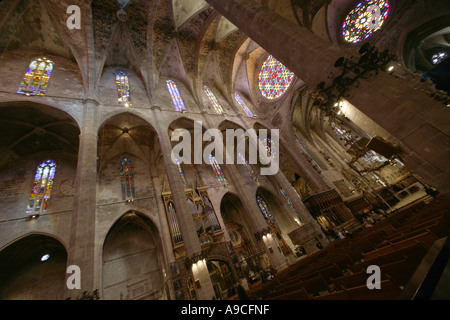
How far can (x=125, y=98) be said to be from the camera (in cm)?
1033

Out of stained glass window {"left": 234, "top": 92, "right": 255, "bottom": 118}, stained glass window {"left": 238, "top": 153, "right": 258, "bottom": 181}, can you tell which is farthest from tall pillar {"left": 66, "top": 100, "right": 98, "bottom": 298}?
stained glass window {"left": 234, "top": 92, "right": 255, "bottom": 118}

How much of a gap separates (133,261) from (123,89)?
11.5 m

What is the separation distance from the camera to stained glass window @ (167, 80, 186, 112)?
12.1 meters

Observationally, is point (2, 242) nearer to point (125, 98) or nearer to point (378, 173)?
point (125, 98)

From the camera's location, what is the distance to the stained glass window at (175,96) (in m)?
12.1

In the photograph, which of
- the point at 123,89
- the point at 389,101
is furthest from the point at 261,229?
the point at 123,89

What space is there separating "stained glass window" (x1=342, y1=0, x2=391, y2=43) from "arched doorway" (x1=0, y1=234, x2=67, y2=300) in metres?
21.9

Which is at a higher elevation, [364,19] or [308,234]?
[364,19]

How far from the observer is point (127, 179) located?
11852 millimetres

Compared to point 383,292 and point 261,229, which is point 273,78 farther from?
point 383,292

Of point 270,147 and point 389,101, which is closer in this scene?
point 389,101

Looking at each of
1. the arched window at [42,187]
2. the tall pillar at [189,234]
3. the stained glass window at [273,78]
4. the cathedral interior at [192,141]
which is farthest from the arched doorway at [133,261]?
the stained glass window at [273,78]

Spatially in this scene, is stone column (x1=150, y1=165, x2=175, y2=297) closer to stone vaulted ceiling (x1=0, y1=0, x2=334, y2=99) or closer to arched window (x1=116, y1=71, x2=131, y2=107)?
arched window (x1=116, y1=71, x2=131, y2=107)

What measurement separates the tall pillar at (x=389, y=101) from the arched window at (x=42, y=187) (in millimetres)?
13552
